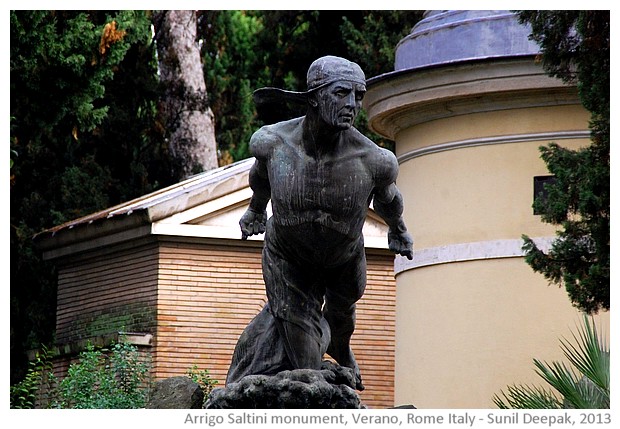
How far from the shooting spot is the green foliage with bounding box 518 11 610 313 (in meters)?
14.2

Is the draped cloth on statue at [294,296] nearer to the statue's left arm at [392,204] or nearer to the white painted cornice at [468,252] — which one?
the statue's left arm at [392,204]

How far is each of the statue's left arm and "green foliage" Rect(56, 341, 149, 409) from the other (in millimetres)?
5256

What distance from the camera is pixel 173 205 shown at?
1755cm

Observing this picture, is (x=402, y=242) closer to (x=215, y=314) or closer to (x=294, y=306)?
(x=294, y=306)

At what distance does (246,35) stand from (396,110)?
13631 millimetres

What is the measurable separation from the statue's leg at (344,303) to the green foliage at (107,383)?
4.71 metres

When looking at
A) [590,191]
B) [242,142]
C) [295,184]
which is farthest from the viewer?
[242,142]

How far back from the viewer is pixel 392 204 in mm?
8734

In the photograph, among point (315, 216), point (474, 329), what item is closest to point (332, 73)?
point (315, 216)

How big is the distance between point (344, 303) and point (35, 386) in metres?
8.50

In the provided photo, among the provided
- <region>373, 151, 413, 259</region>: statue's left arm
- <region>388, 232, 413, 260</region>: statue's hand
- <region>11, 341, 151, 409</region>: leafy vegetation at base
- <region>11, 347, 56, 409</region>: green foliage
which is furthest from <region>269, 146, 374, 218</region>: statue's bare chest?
<region>11, 347, 56, 409</region>: green foliage
